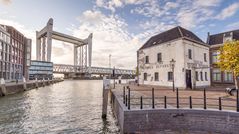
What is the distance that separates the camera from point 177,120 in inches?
295

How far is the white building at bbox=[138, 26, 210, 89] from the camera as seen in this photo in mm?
21000

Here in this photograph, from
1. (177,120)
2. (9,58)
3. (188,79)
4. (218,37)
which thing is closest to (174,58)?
(188,79)

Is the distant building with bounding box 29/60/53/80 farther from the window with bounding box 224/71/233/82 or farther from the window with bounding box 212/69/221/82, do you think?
the window with bounding box 224/71/233/82

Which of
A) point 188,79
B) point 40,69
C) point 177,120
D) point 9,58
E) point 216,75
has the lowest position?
point 177,120

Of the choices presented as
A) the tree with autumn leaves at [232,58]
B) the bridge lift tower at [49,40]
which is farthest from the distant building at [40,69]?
the tree with autumn leaves at [232,58]

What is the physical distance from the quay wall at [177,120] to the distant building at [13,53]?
49371mm

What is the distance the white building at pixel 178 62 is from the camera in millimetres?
21000

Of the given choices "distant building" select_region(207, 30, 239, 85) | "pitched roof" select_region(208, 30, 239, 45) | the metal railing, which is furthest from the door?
"pitched roof" select_region(208, 30, 239, 45)

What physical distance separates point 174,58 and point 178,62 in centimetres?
85

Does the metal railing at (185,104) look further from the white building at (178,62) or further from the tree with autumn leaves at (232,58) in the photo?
the white building at (178,62)

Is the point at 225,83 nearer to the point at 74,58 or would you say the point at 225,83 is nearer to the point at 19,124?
the point at 19,124

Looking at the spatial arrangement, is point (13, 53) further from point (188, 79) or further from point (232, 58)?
point (232, 58)

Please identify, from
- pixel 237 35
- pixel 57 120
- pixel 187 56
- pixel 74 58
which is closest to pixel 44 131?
pixel 57 120

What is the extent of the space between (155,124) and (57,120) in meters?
7.03
